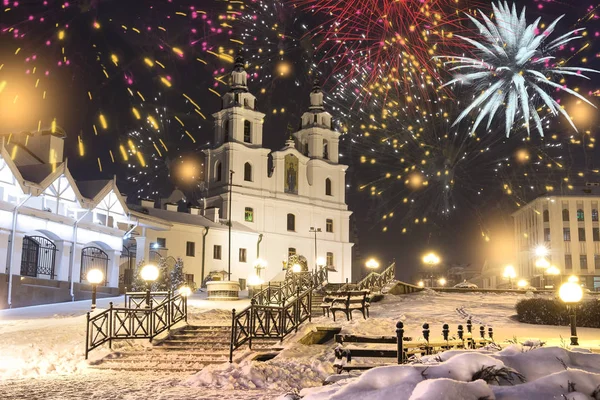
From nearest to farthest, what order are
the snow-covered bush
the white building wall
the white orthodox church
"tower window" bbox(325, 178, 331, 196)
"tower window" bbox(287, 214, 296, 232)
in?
1. the snow-covered bush
2. the white orthodox church
3. "tower window" bbox(287, 214, 296, 232)
4. the white building wall
5. "tower window" bbox(325, 178, 331, 196)

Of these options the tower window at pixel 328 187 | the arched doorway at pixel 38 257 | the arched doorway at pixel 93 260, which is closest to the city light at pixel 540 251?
the tower window at pixel 328 187

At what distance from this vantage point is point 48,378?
15.0 meters

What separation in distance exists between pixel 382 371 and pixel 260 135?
6279 cm

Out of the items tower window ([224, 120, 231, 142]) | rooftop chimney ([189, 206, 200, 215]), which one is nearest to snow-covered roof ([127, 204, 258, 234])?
rooftop chimney ([189, 206, 200, 215])

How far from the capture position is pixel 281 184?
70375mm

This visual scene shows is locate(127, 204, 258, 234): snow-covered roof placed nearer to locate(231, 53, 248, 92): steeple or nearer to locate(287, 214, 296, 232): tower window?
locate(287, 214, 296, 232): tower window

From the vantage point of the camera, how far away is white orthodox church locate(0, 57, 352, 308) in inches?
1196

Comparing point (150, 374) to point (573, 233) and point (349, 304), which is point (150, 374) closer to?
point (349, 304)

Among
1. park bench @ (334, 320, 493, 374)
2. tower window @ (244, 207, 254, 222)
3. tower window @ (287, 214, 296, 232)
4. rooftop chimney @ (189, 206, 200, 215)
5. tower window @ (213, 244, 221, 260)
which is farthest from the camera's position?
tower window @ (287, 214, 296, 232)

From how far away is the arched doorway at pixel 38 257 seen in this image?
3081cm

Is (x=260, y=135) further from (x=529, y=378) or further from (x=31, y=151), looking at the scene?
(x=529, y=378)

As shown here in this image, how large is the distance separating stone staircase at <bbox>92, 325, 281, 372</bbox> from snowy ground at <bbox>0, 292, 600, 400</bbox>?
536 mm

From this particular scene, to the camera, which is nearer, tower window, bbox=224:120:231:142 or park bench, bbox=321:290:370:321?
park bench, bbox=321:290:370:321

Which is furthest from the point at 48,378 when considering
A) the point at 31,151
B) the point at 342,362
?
the point at 31,151
